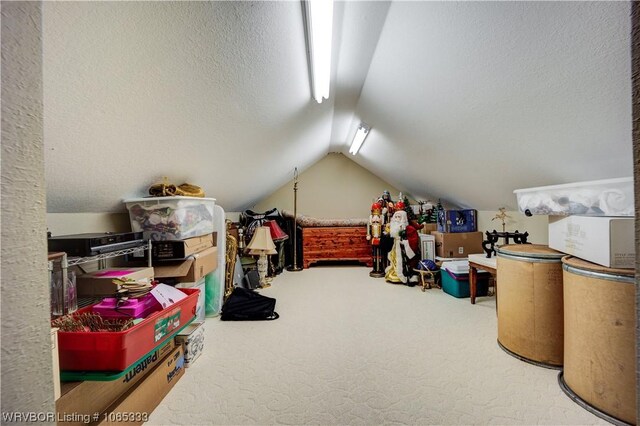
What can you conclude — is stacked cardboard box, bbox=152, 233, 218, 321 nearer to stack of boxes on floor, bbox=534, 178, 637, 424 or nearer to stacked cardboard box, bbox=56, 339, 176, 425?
stacked cardboard box, bbox=56, 339, 176, 425

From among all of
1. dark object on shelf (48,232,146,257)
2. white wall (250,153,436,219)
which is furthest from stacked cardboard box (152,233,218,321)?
white wall (250,153,436,219)

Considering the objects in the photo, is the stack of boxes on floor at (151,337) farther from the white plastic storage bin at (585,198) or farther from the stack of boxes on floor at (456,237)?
the stack of boxes on floor at (456,237)

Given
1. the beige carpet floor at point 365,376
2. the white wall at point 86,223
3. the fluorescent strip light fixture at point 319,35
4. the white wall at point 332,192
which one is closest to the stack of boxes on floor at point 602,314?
the beige carpet floor at point 365,376

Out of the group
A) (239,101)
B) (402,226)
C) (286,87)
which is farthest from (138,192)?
(402,226)

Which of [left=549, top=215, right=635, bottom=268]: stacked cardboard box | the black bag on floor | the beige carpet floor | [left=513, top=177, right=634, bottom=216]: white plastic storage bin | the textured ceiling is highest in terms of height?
the textured ceiling

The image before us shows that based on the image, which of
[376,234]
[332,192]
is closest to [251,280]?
[376,234]

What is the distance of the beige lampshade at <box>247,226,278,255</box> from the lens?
3.76 meters

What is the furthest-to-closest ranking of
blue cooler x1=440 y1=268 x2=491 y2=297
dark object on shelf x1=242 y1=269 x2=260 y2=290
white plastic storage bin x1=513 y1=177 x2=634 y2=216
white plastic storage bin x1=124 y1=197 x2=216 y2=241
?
1. dark object on shelf x1=242 y1=269 x2=260 y2=290
2. blue cooler x1=440 y1=268 x2=491 y2=297
3. white plastic storage bin x1=124 y1=197 x2=216 y2=241
4. white plastic storage bin x1=513 y1=177 x2=634 y2=216

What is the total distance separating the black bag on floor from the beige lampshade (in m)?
0.99

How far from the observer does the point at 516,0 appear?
1.17 metres

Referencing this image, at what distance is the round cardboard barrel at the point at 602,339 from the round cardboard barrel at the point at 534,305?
0.73 feet

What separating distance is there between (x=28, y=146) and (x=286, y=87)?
191 cm

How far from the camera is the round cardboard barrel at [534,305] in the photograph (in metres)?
1.70

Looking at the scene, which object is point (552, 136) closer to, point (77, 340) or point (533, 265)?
point (533, 265)
